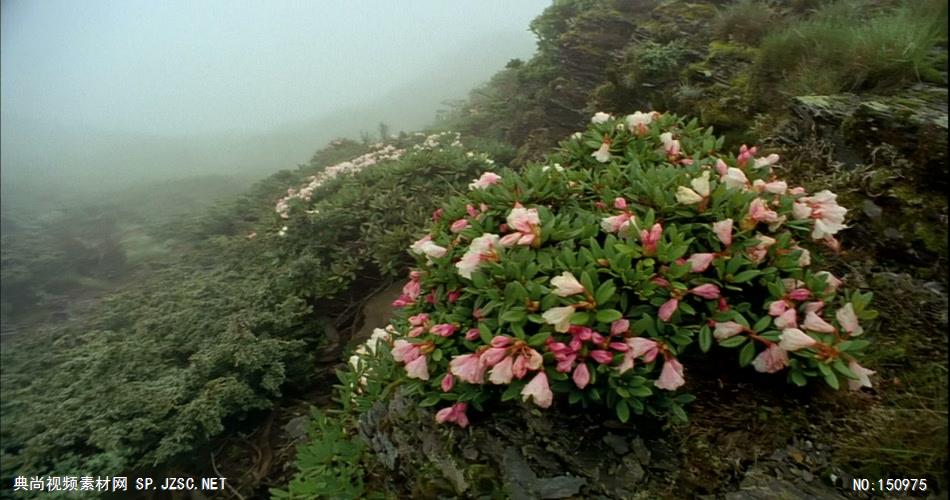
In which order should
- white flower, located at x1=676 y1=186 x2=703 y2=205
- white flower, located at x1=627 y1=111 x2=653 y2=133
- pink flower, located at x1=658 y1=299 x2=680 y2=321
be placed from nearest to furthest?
pink flower, located at x1=658 y1=299 x2=680 y2=321
white flower, located at x1=676 y1=186 x2=703 y2=205
white flower, located at x1=627 y1=111 x2=653 y2=133

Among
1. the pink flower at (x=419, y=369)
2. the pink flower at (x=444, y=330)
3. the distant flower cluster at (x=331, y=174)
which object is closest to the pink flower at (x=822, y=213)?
the pink flower at (x=444, y=330)

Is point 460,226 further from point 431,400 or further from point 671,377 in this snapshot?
point 671,377

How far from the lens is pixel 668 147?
6.75 ft

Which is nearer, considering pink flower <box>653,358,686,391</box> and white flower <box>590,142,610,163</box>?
pink flower <box>653,358,686,391</box>

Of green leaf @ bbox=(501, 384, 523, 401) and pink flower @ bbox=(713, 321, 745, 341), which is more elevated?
pink flower @ bbox=(713, 321, 745, 341)

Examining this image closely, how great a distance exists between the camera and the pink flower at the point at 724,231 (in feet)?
4.76

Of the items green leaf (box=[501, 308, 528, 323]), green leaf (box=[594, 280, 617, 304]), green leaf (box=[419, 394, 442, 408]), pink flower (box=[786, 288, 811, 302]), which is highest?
green leaf (box=[594, 280, 617, 304])

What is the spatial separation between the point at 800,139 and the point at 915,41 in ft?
1.89

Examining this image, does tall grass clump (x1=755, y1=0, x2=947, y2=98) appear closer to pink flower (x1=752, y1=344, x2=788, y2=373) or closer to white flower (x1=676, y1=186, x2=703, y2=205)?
white flower (x1=676, y1=186, x2=703, y2=205)

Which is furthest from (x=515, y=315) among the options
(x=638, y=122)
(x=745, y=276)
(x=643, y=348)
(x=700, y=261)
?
(x=638, y=122)

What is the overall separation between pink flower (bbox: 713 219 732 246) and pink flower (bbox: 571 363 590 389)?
0.64 metres

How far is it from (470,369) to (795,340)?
3.00 feet

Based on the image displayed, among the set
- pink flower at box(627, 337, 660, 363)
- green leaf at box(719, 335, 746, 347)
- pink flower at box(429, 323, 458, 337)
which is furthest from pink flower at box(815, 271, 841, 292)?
pink flower at box(429, 323, 458, 337)

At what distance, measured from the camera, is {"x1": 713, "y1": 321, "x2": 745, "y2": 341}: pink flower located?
134 cm
